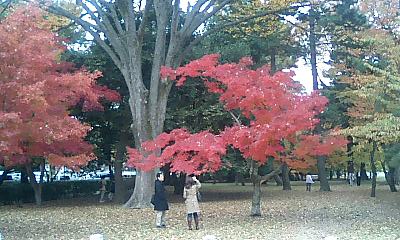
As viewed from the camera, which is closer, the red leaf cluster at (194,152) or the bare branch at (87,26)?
the red leaf cluster at (194,152)

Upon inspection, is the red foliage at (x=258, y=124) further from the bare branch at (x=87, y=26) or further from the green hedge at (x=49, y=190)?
the green hedge at (x=49, y=190)

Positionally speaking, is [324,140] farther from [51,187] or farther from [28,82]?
[51,187]

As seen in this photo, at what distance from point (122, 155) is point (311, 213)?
12553 millimetres

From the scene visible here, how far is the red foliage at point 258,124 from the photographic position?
15.8 m

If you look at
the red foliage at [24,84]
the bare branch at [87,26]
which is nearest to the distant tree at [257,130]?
the red foliage at [24,84]

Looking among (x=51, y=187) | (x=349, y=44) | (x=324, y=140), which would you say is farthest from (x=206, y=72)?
(x=51, y=187)

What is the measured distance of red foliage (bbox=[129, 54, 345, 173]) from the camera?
51.7ft

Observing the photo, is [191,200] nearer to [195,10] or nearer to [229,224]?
[229,224]

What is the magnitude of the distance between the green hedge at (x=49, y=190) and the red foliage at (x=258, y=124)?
14.1 m

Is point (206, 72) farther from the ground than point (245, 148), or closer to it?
farther from the ground

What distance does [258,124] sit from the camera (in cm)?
1620

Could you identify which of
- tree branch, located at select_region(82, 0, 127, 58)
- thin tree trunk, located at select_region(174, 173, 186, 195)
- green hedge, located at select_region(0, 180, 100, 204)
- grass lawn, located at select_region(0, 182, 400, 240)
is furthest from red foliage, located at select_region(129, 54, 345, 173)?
thin tree trunk, located at select_region(174, 173, 186, 195)

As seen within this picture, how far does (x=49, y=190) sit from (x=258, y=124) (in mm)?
19005

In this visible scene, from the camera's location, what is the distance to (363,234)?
13.2 meters
